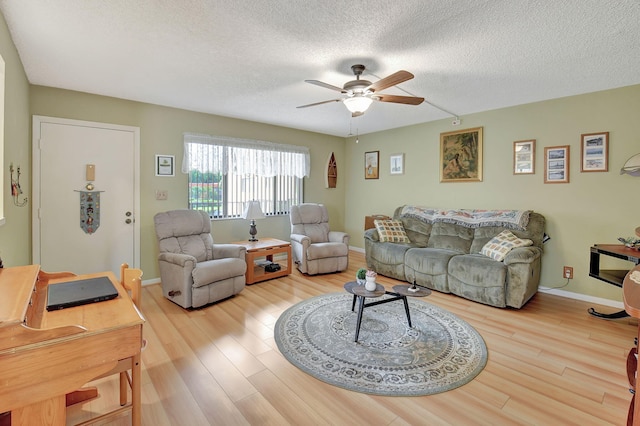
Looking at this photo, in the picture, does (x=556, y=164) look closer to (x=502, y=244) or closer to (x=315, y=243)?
(x=502, y=244)

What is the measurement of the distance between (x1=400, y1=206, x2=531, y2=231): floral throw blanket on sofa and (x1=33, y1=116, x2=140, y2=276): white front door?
4025 mm

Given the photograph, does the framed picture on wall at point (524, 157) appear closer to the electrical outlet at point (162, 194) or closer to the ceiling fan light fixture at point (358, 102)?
the ceiling fan light fixture at point (358, 102)

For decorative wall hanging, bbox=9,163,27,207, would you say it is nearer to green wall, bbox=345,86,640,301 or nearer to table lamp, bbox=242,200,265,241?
table lamp, bbox=242,200,265,241

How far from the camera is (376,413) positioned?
174cm

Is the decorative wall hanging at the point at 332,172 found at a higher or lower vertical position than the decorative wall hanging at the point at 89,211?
higher

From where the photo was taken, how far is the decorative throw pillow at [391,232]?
4562mm

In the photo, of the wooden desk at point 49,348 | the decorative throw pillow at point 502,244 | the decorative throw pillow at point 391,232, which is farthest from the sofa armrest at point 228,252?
the decorative throw pillow at point 502,244

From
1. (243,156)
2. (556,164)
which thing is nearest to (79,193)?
(243,156)

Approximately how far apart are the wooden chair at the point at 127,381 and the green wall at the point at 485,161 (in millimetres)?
1109

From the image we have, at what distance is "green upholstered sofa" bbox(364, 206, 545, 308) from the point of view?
3.26 meters

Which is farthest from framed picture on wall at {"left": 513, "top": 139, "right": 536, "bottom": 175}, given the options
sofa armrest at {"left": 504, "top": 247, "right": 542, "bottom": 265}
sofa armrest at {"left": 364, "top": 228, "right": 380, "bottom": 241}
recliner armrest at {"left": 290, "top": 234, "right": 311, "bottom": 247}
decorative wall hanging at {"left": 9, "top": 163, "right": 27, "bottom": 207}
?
decorative wall hanging at {"left": 9, "top": 163, "right": 27, "bottom": 207}

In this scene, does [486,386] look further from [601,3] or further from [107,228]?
[107,228]

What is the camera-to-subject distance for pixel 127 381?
1.79 m

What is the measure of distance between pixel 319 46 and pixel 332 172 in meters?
3.79
